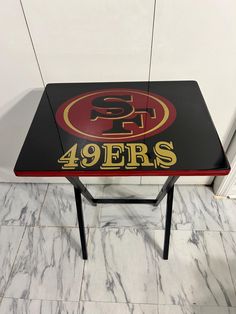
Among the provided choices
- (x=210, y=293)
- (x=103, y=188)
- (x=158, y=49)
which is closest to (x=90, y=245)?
(x=103, y=188)

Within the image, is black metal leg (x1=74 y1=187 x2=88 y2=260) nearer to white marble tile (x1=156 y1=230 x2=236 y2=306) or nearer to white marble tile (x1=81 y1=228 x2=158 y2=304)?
white marble tile (x1=81 y1=228 x2=158 y2=304)

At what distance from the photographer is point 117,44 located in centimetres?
90

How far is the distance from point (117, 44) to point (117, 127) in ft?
1.09

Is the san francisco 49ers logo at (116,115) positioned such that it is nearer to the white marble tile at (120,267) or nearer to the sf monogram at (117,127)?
the sf monogram at (117,127)

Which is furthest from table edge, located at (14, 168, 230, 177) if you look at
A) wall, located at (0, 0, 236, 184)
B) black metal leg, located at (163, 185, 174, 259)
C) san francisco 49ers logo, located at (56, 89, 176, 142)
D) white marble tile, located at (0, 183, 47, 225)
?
white marble tile, located at (0, 183, 47, 225)

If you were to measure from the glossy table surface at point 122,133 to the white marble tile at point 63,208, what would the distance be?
659mm

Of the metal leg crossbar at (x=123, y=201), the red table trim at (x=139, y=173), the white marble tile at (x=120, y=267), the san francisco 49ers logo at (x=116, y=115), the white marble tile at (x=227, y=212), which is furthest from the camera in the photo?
the white marble tile at (x=227, y=212)

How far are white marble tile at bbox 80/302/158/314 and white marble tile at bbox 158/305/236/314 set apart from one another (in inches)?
1.6

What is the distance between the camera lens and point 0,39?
899 mm

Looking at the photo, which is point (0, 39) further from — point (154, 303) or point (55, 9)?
point (154, 303)

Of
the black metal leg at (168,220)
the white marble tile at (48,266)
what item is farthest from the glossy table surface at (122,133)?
the white marble tile at (48,266)

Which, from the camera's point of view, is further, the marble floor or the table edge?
the marble floor

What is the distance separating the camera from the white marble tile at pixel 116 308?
101 cm

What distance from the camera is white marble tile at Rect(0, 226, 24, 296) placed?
1.13 meters
